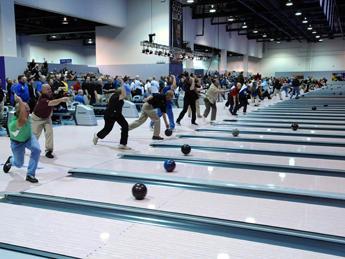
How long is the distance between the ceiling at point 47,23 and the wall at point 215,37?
6644 millimetres

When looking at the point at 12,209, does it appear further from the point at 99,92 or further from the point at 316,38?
the point at 316,38

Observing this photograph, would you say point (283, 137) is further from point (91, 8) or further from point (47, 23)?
point (47, 23)

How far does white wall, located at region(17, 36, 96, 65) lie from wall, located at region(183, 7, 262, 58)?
12674 millimetres

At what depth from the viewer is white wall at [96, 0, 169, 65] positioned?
73.7 feet

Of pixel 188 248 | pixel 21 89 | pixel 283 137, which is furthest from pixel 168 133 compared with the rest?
pixel 188 248

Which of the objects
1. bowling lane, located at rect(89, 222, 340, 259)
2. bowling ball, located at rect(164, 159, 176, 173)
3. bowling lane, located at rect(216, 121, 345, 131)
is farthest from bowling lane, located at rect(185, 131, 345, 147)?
bowling lane, located at rect(89, 222, 340, 259)

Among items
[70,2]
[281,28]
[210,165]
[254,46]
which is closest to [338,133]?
[210,165]

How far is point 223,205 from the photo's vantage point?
153 inches

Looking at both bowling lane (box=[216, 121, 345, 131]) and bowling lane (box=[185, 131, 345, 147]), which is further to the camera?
bowling lane (box=[216, 121, 345, 131])

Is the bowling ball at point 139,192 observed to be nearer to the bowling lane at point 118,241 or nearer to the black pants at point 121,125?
the bowling lane at point 118,241

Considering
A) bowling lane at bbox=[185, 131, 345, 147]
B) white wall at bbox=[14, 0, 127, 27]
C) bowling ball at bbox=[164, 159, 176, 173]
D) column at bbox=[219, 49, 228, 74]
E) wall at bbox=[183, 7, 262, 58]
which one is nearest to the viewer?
bowling ball at bbox=[164, 159, 176, 173]

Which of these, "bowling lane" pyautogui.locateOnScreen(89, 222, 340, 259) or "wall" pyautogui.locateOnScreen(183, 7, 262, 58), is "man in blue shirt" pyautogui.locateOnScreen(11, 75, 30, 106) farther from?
"wall" pyautogui.locateOnScreen(183, 7, 262, 58)

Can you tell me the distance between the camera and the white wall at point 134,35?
22453 mm

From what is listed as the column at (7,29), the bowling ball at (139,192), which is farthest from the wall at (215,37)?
the bowling ball at (139,192)
